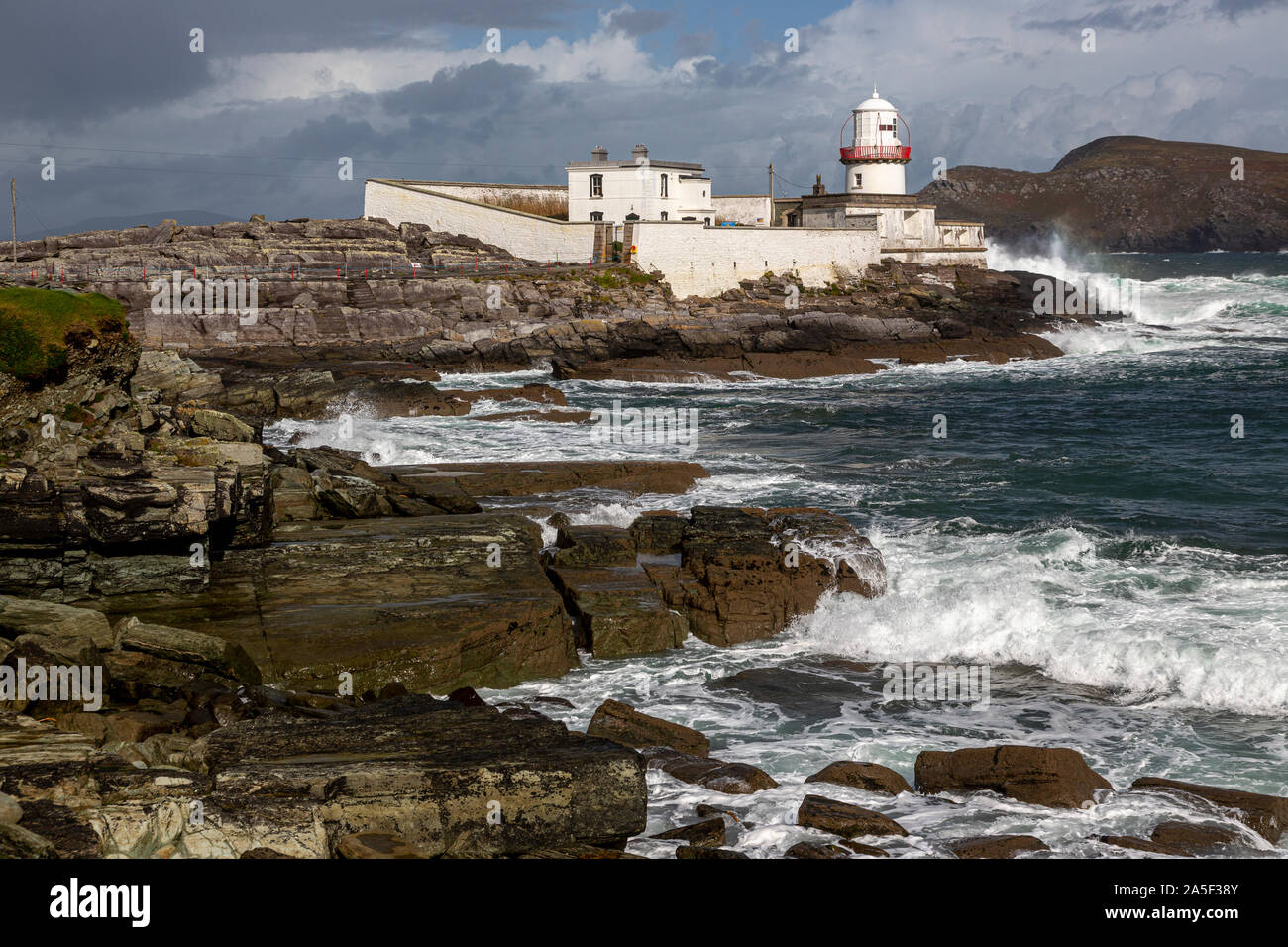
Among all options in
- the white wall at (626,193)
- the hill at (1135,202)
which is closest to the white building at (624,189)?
the white wall at (626,193)

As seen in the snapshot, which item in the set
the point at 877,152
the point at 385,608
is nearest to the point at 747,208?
the point at 877,152

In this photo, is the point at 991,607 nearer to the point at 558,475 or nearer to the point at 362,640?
the point at 362,640

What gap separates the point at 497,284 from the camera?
43.8m

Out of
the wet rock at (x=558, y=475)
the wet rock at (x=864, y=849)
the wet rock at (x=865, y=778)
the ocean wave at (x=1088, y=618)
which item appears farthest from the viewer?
the wet rock at (x=558, y=475)

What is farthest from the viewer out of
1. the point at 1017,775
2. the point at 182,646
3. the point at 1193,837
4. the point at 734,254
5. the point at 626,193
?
the point at 626,193

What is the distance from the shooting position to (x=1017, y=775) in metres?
9.05

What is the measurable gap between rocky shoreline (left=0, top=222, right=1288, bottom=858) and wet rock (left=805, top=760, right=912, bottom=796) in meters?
0.02

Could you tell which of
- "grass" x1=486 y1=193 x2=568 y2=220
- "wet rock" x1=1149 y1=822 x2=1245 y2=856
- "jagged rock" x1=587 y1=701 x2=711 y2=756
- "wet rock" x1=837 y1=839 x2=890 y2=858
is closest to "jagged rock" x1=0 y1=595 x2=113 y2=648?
"jagged rock" x1=587 y1=701 x2=711 y2=756

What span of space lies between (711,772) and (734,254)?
143ft

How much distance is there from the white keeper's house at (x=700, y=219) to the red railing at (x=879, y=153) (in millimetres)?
55

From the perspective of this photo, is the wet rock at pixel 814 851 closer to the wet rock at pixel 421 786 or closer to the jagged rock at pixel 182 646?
the wet rock at pixel 421 786

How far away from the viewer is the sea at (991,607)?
371 inches


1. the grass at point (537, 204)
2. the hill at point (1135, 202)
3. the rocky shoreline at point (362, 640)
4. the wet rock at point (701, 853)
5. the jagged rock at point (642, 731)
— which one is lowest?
the wet rock at point (701, 853)
